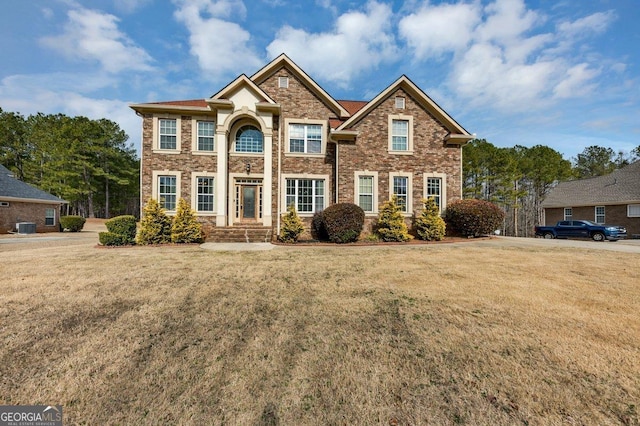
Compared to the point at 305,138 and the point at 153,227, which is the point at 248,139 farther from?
the point at 153,227

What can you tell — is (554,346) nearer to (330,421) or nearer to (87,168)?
(330,421)

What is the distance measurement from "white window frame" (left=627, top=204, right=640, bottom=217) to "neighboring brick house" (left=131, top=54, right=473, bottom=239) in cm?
1837

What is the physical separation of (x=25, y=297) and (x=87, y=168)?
4288 cm

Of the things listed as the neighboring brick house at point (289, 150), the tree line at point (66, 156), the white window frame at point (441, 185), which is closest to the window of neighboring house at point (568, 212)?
the neighboring brick house at point (289, 150)

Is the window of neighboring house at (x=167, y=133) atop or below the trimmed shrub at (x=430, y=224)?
atop

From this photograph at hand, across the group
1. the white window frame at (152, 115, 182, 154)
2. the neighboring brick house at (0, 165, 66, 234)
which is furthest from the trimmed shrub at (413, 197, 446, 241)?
the neighboring brick house at (0, 165, 66, 234)

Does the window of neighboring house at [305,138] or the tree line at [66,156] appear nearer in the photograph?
the window of neighboring house at [305,138]

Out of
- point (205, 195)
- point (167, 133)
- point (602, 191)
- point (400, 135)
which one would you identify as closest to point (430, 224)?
point (400, 135)

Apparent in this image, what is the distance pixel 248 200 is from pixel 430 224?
381 inches

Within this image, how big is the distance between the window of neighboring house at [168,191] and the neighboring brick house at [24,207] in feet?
54.6

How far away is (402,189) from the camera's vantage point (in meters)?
14.9

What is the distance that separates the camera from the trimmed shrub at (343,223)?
41.0 ft

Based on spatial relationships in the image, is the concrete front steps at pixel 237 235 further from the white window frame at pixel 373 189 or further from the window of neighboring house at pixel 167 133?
the window of neighboring house at pixel 167 133

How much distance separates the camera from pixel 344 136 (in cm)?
Result: 1412
